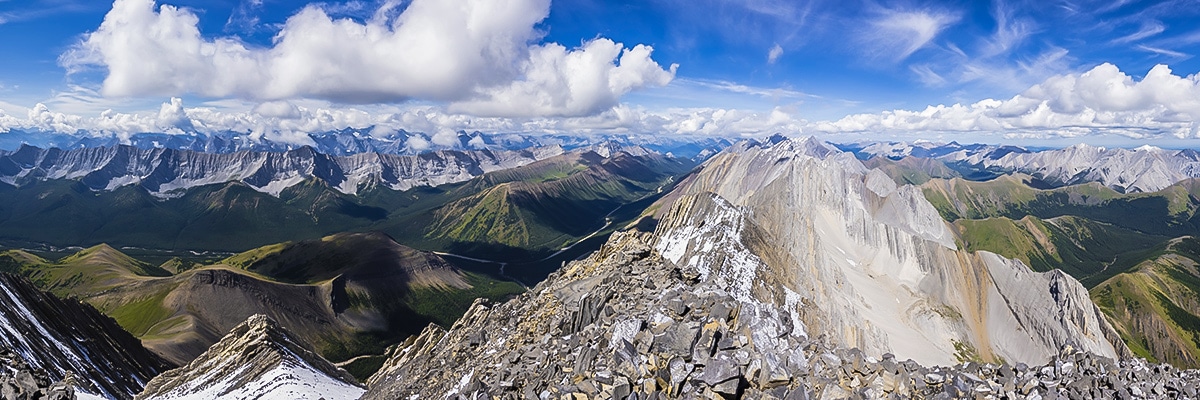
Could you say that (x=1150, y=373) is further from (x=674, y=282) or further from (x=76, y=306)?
(x=76, y=306)

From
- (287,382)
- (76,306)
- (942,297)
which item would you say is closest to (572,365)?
(287,382)

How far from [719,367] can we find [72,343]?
10183 cm

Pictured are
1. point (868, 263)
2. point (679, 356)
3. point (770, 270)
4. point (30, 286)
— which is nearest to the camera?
point (679, 356)

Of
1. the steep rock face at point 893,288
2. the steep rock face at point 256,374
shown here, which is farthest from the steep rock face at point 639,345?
the steep rock face at point 893,288

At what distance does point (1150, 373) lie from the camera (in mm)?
28625

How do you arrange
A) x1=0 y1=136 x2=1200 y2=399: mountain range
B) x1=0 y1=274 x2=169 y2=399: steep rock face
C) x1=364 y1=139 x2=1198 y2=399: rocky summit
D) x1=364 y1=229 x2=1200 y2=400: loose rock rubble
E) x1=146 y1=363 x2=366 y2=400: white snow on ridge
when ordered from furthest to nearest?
x1=0 y1=274 x2=169 y2=399: steep rock face
x1=146 y1=363 x2=366 y2=400: white snow on ridge
x1=0 y1=136 x2=1200 y2=399: mountain range
x1=364 y1=139 x2=1198 y2=399: rocky summit
x1=364 y1=229 x2=1200 y2=400: loose rock rubble

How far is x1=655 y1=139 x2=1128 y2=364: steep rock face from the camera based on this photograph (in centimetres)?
9450

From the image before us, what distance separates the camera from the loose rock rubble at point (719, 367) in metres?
17.5

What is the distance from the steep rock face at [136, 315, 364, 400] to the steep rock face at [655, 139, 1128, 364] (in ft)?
194

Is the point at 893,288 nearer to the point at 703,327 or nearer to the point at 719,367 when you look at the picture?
the point at 703,327

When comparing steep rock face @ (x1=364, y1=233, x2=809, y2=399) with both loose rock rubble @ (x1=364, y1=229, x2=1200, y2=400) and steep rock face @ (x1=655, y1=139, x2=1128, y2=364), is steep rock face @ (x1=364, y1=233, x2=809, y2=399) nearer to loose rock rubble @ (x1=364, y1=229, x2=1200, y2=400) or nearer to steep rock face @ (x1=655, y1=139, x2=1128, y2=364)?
loose rock rubble @ (x1=364, y1=229, x2=1200, y2=400)

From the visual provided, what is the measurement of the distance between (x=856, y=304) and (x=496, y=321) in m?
92.2

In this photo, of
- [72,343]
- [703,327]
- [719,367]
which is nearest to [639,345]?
[703,327]

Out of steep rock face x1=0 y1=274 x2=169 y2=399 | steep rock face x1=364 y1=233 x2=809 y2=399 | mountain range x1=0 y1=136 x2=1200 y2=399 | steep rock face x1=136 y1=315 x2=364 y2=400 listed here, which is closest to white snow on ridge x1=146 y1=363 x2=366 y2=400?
steep rock face x1=136 y1=315 x2=364 y2=400
